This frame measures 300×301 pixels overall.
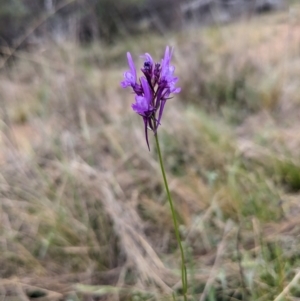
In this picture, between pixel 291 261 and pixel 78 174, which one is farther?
pixel 78 174

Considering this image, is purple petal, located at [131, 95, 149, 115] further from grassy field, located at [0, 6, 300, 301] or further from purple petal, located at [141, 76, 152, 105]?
grassy field, located at [0, 6, 300, 301]

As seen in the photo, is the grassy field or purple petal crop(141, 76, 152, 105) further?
the grassy field

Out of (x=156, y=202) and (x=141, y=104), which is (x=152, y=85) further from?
(x=156, y=202)

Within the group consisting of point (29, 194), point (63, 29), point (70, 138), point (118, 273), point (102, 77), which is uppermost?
point (63, 29)

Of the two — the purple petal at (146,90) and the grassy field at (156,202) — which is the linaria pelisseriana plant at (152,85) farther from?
the grassy field at (156,202)

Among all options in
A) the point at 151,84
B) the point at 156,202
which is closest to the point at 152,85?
the point at 151,84

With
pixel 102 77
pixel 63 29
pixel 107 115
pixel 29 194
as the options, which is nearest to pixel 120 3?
pixel 63 29

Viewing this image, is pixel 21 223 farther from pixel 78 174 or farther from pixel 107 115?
pixel 107 115

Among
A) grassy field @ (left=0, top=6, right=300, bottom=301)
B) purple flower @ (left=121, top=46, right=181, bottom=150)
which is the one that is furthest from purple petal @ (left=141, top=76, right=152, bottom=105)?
grassy field @ (left=0, top=6, right=300, bottom=301)
